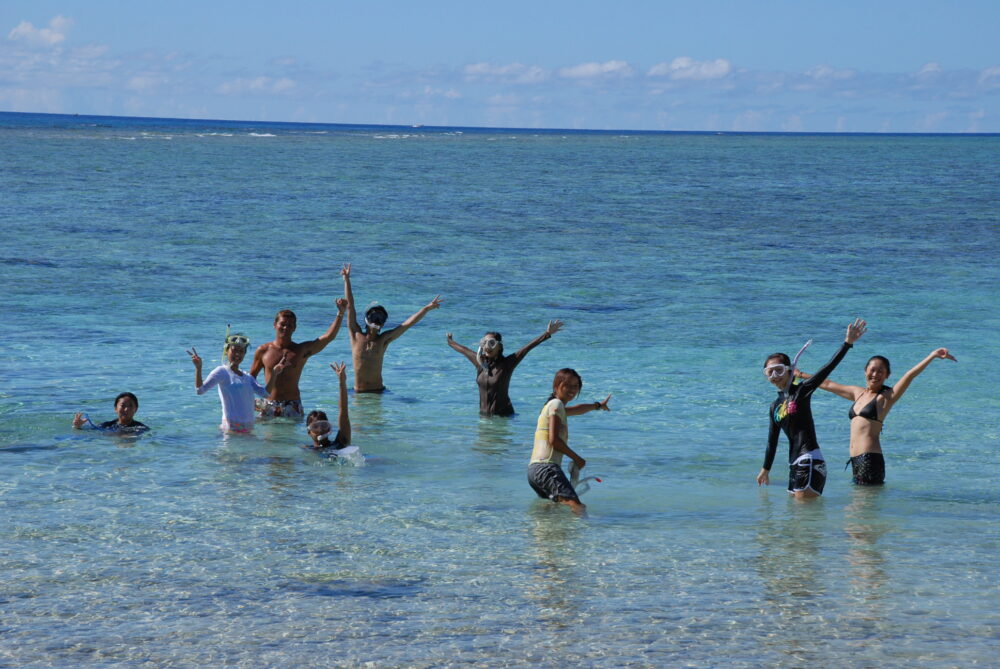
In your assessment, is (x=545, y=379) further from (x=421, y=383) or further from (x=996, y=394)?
(x=996, y=394)

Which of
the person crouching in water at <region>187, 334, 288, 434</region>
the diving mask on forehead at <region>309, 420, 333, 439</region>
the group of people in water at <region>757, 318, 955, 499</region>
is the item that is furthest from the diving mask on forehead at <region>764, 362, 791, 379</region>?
the person crouching in water at <region>187, 334, 288, 434</region>

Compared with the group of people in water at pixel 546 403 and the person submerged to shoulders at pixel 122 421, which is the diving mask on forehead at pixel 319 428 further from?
the person submerged to shoulders at pixel 122 421

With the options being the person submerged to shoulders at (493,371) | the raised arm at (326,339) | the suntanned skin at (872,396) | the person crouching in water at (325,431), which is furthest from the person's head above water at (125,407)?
the suntanned skin at (872,396)

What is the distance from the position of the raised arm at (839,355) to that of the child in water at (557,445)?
5.78 ft

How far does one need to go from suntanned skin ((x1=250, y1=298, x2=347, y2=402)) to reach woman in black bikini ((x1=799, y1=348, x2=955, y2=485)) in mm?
5937

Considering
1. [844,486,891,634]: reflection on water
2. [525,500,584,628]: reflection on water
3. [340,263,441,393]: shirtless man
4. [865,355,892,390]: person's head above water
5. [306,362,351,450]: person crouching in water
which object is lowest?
[525,500,584,628]: reflection on water

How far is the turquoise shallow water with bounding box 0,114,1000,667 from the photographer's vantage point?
25.3ft

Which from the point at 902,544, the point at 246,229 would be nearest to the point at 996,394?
A: the point at 902,544

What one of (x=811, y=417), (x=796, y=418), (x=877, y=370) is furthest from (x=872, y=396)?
(x=796, y=418)

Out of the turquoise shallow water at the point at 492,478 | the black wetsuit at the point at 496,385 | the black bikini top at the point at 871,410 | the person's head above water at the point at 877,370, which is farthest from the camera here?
the black wetsuit at the point at 496,385

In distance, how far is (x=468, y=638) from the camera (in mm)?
7543

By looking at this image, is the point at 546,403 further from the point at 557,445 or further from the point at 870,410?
the point at 870,410

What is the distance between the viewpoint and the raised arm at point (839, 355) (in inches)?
384

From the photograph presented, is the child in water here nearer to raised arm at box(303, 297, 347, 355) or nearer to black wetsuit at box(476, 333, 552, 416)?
black wetsuit at box(476, 333, 552, 416)
